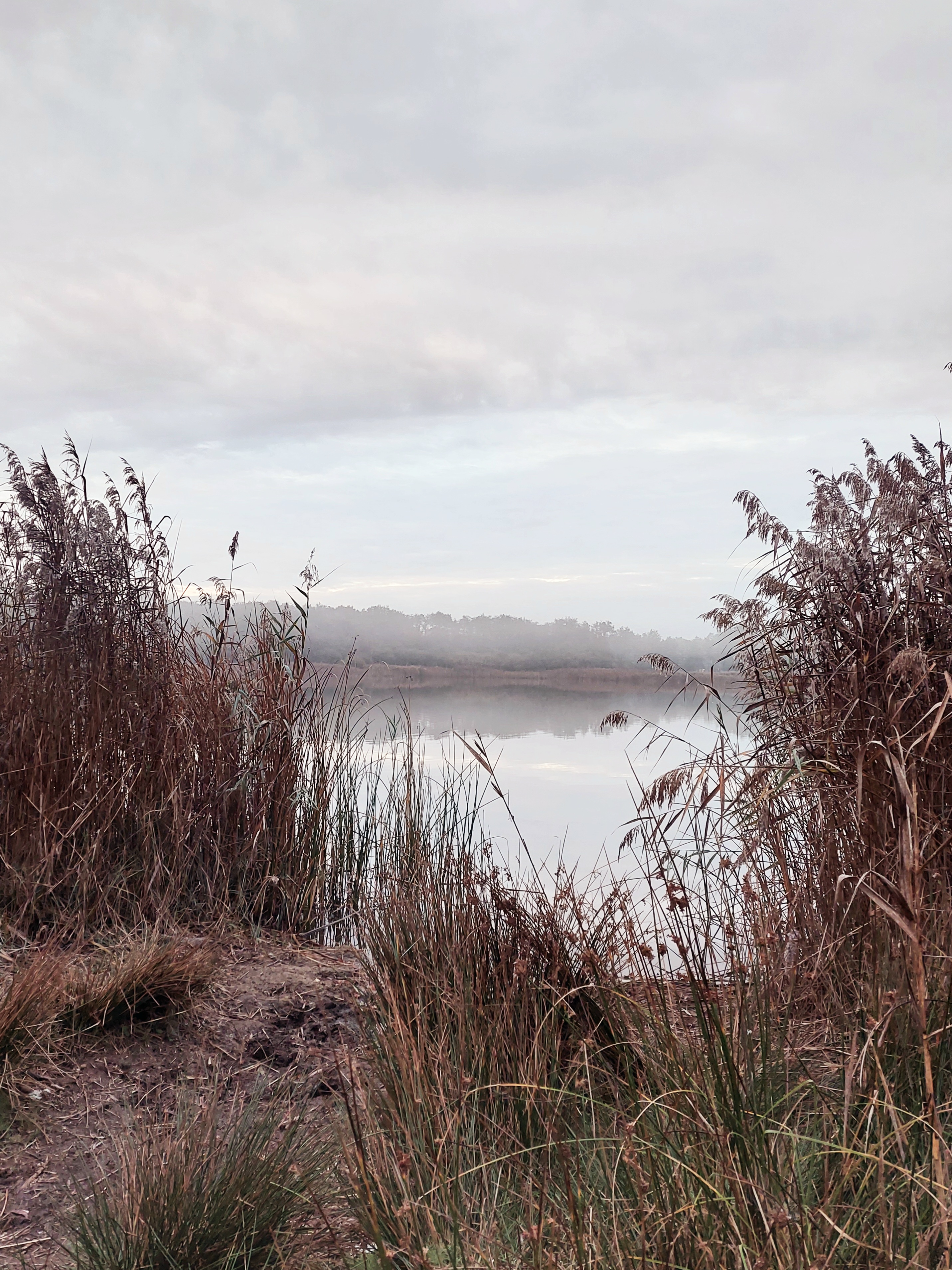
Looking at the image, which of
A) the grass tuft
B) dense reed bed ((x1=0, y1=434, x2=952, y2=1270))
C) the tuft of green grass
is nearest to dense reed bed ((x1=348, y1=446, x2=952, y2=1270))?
dense reed bed ((x1=0, y1=434, x2=952, y2=1270))

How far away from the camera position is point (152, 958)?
8.99ft

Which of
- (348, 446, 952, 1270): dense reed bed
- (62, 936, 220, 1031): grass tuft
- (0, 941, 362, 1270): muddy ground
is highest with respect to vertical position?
(348, 446, 952, 1270): dense reed bed

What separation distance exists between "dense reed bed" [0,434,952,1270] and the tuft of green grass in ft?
0.04

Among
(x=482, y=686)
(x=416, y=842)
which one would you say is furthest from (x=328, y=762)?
(x=482, y=686)

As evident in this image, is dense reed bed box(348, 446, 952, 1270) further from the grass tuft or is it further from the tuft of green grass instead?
the grass tuft

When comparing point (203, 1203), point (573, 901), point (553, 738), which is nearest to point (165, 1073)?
point (203, 1203)

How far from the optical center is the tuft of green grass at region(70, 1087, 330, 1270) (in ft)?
5.15

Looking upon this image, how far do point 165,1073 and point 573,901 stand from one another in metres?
1.31

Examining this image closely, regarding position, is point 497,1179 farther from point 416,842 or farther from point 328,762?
point 328,762

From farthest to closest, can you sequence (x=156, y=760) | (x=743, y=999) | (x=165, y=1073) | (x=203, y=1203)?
(x=156, y=760)
(x=165, y=1073)
(x=203, y=1203)
(x=743, y=999)

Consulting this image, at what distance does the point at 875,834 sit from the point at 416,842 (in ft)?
4.93

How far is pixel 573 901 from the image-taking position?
2.35 m

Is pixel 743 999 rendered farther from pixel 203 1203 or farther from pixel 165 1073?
pixel 165 1073

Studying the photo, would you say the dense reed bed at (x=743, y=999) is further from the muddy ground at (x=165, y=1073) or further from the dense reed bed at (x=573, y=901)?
the muddy ground at (x=165, y=1073)
